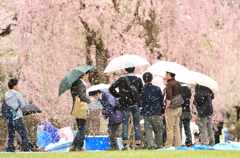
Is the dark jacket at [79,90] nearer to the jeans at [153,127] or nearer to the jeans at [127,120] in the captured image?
the jeans at [127,120]

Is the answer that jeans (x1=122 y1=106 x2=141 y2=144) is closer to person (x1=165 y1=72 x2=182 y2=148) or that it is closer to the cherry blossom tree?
person (x1=165 y1=72 x2=182 y2=148)

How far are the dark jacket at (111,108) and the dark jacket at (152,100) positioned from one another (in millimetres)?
721

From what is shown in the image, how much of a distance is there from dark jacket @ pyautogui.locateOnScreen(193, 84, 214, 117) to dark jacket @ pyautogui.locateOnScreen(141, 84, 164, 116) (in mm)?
1859

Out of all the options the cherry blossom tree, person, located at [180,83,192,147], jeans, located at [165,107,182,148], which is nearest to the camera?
jeans, located at [165,107,182,148]

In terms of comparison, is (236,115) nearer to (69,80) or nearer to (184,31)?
(184,31)

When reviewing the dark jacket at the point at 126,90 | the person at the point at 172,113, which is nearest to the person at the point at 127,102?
the dark jacket at the point at 126,90

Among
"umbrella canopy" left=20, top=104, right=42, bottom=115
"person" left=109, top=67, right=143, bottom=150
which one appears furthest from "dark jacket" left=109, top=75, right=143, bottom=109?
"umbrella canopy" left=20, top=104, right=42, bottom=115

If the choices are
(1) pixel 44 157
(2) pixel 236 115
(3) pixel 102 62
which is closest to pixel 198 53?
(3) pixel 102 62

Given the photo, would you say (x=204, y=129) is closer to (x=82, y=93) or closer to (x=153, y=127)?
(x=153, y=127)

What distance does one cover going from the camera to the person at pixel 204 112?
12703 mm

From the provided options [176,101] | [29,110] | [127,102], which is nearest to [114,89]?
[127,102]

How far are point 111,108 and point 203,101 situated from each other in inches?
96.5

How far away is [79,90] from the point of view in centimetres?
1060

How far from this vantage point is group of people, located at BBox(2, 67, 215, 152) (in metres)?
10.9
